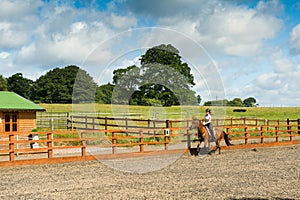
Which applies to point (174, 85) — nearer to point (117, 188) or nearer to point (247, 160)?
point (247, 160)

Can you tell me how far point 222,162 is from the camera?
12055 mm

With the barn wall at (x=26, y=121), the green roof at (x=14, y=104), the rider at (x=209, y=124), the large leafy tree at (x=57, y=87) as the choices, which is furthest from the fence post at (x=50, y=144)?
the large leafy tree at (x=57, y=87)

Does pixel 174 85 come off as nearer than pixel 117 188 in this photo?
No

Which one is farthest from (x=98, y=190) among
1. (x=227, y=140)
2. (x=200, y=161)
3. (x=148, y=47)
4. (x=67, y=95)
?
(x=67, y=95)

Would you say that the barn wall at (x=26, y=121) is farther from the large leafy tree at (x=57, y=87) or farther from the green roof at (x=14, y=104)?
the large leafy tree at (x=57, y=87)

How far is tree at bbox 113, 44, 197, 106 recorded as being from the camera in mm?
12836

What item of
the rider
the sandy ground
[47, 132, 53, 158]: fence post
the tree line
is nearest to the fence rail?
the tree line

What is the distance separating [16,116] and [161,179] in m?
15.1

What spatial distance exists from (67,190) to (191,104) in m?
9.25

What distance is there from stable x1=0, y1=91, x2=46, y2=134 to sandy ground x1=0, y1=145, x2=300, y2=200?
35.8ft

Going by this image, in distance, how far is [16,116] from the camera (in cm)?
2198

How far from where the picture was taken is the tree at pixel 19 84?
7702 centimetres

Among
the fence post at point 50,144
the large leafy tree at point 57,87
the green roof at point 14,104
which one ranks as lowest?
the fence post at point 50,144

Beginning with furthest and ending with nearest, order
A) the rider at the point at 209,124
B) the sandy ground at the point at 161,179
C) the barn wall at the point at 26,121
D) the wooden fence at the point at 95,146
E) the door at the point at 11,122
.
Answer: the barn wall at the point at 26,121 → the door at the point at 11,122 → the rider at the point at 209,124 → the wooden fence at the point at 95,146 → the sandy ground at the point at 161,179
